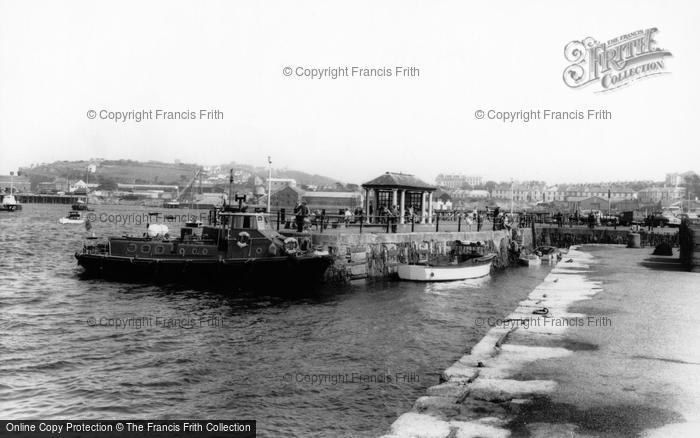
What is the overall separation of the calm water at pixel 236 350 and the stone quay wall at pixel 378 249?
1454 millimetres

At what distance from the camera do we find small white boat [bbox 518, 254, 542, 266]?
36469mm

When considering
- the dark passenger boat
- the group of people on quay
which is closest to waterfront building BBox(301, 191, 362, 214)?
the group of people on quay

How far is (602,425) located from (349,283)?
59.7 feet

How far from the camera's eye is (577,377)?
10.9 metres

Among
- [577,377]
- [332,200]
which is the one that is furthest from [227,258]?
[332,200]

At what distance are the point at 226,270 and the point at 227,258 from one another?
2.12 ft

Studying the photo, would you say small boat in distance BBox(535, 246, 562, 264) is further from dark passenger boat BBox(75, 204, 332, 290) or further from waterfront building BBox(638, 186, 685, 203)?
waterfront building BBox(638, 186, 685, 203)

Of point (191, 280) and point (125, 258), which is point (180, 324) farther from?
point (125, 258)

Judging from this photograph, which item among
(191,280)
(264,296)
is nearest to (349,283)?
(264,296)

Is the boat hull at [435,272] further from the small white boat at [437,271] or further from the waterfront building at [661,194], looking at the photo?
the waterfront building at [661,194]

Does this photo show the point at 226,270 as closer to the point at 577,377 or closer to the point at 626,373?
the point at 577,377

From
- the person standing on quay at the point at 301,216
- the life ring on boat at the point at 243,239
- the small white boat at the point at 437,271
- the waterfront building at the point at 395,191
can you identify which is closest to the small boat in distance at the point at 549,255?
the waterfront building at the point at 395,191

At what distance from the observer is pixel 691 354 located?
12.5 m

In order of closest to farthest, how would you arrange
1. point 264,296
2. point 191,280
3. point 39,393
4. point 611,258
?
point 39,393, point 264,296, point 191,280, point 611,258
